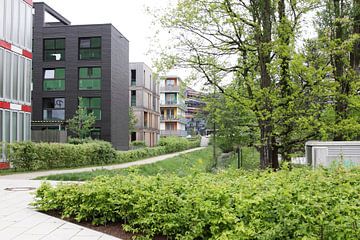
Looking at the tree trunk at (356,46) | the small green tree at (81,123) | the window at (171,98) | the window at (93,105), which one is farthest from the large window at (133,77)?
the tree trunk at (356,46)

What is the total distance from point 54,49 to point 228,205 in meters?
32.4

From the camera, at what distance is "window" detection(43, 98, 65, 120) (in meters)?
33.8

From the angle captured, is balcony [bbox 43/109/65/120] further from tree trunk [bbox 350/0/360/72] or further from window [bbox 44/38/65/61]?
tree trunk [bbox 350/0/360/72]

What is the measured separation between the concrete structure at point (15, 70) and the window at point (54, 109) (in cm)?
1240

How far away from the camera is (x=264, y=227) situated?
3.97 m

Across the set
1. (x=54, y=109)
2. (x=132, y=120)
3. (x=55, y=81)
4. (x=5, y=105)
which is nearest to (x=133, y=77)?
(x=132, y=120)

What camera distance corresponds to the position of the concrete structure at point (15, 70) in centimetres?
1905

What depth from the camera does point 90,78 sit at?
3350 centimetres

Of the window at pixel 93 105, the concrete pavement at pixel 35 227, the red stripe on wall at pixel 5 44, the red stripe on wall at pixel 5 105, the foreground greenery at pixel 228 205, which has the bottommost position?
the concrete pavement at pixel 35 227

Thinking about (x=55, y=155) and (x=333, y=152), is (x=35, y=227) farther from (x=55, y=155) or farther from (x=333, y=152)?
(x=55, y=155)

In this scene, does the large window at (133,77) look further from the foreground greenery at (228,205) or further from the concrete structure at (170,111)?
the foreground greenery at (228,205)

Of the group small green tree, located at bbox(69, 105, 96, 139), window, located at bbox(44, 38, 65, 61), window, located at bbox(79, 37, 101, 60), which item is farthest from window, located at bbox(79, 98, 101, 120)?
window, located at bbox(44, 38, 65, 61)

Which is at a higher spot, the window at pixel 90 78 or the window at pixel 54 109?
the window at pixel 90 78

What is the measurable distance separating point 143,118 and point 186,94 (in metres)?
37.0
